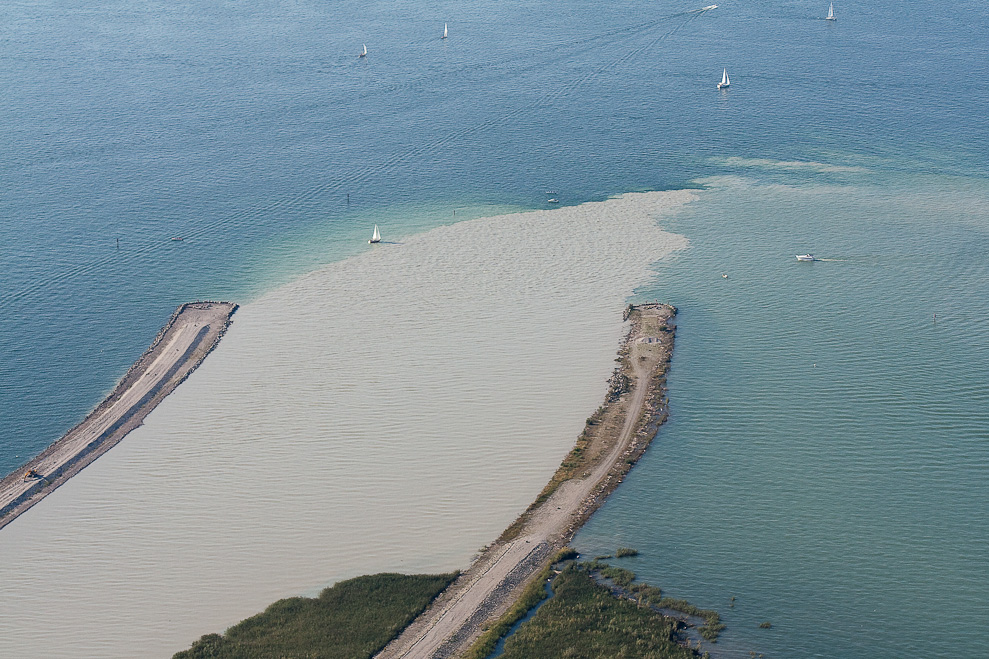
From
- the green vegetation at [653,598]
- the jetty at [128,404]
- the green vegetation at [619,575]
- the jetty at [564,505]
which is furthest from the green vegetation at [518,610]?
the jetty at [128,404]

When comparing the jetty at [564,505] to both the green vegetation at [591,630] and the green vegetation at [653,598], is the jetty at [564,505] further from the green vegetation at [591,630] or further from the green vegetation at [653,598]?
the green vegetation at [653,598]

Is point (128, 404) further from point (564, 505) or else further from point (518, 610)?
point (518, 610)

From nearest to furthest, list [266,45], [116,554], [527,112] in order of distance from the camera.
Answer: [116,554] < [527,112] < [266,45]

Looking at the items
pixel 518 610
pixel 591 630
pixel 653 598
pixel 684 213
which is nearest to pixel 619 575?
pixel 653 598

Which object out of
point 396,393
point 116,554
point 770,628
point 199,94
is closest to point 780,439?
point 770,628

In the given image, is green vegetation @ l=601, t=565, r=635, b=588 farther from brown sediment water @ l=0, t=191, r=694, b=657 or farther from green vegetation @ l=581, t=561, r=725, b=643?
brown sediment water @ l=0, t=191, r=694, b=657

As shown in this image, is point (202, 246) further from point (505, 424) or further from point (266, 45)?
point (266, 45)
